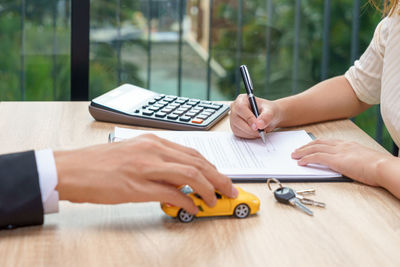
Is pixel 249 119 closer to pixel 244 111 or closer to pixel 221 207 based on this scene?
pixel 244 111

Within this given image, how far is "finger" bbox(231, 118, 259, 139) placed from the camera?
1.13m

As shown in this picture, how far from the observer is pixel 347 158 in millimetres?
961

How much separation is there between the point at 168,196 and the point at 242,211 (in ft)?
0.37

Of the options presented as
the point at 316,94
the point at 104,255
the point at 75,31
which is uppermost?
the point at 75,31

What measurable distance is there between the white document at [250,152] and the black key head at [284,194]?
74 millimetres

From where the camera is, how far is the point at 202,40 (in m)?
2.43

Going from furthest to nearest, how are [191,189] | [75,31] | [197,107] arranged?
[75,31]
[197,107]
[191,189]

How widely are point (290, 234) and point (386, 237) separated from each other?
13 centimetres

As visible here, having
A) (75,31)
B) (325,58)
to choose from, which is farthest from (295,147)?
(325,58)

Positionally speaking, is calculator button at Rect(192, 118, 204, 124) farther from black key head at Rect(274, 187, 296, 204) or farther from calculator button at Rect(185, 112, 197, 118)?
black key head at Rect(274, 187, 296, 204)

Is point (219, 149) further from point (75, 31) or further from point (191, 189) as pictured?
point (75, 31)

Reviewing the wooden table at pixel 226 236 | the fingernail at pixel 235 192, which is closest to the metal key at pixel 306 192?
the wooden table at pixel 226 236

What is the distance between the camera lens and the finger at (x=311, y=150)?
1010 mm

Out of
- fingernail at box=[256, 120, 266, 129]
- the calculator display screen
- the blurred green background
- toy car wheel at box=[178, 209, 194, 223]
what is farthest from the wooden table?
the blurred green background
